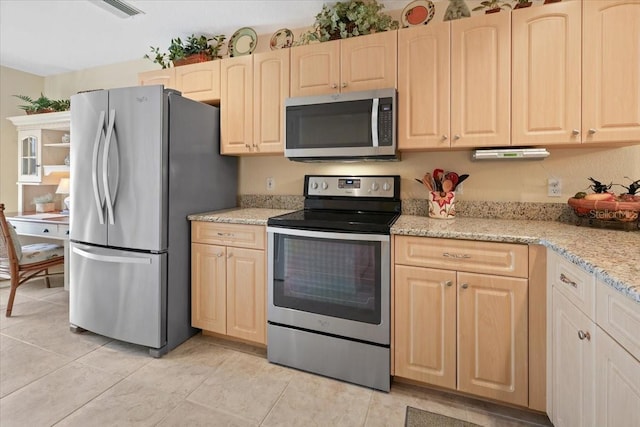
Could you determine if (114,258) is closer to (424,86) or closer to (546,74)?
(424,86)

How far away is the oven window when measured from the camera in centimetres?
182

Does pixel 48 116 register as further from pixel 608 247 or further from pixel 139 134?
pixel 608 247

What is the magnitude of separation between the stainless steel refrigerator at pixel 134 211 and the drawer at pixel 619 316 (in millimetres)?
2225

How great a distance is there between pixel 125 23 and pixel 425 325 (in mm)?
3318

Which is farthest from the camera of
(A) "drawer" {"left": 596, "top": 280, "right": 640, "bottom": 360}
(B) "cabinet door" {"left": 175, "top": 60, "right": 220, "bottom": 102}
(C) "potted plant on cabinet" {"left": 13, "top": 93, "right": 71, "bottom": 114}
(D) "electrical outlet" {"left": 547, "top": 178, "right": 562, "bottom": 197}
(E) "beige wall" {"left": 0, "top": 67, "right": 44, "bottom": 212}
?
(E) "beige wall" {"left": 0, "top": 67, "right": 44, "bottom": 212}

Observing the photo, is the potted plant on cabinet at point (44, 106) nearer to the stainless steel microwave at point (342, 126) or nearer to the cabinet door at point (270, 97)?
the cabinet door at point (270, 97)

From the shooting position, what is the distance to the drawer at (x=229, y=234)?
2.14 m

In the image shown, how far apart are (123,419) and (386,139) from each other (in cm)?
206

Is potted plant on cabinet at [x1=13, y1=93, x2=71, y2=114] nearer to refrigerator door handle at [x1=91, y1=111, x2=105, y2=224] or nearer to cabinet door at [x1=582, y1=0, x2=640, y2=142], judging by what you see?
refrigerator door handle at [x1=91, y1=111, x2=105, y2=224]

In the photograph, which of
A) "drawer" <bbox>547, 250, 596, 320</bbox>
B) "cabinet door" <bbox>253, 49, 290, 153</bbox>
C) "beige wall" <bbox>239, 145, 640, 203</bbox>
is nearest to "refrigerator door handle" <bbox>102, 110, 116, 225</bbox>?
"cabinet door" <bbox>253, 49, 290, 153</bbox>

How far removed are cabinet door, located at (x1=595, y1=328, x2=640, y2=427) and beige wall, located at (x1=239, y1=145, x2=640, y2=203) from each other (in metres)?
1.28

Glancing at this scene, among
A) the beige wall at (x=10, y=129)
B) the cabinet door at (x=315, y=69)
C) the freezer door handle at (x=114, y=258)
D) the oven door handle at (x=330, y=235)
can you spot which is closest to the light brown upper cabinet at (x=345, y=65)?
the cabinet door at (x=315, y=69)

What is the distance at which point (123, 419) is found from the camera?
159cm

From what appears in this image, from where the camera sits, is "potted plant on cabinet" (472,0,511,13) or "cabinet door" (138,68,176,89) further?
"cabinet door" (138,68,176,89)
